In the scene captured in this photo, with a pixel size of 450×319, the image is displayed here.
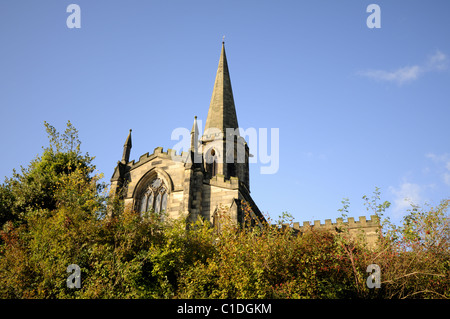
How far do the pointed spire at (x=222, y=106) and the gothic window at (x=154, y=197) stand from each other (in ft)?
32.3

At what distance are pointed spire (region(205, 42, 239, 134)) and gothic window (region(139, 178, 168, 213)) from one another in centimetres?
985

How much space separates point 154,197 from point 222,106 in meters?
14.1

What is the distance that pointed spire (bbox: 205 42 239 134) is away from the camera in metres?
32.9

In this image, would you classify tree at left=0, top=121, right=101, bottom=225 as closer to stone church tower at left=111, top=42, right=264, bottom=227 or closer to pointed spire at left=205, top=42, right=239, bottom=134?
stone church tower at left=111, top=42, right=264, bottom=227

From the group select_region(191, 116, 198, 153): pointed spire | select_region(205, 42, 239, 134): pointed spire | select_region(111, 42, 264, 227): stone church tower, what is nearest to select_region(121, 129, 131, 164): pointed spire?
select_region(111, 42, 264, 227): stone church tower

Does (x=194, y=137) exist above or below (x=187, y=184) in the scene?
above

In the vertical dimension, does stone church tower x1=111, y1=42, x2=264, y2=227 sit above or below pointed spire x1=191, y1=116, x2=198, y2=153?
below

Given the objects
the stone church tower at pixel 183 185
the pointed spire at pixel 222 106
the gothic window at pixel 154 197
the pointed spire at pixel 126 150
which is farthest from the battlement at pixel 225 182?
the pointed spire at pixel 222 106

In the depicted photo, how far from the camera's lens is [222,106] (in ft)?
113

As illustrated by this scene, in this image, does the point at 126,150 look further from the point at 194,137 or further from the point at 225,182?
the point at 225,182

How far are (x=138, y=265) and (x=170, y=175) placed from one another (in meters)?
11.2

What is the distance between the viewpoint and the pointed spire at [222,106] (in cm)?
3295

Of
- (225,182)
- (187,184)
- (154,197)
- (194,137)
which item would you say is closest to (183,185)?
(187,184)

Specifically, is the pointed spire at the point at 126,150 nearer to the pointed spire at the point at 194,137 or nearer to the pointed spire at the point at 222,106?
the pointed spire at the point at 194,137
